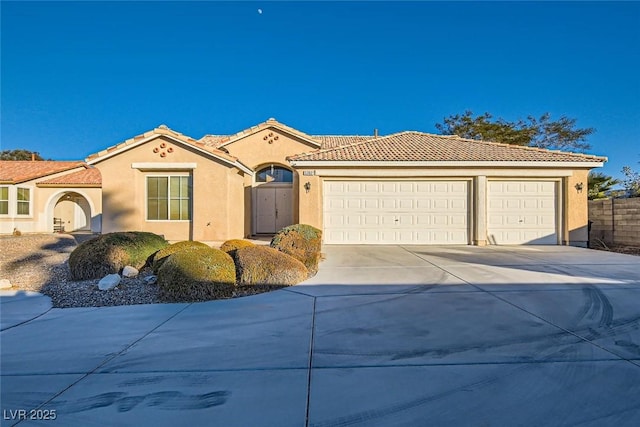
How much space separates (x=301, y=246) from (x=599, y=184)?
1897cm

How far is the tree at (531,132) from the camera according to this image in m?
24.8

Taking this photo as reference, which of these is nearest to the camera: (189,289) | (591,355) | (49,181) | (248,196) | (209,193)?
(591,355)

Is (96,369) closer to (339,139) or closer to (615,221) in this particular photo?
(615,221)

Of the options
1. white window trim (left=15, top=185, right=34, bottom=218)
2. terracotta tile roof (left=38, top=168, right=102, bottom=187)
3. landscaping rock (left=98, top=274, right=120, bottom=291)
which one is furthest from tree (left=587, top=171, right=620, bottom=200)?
white window trim (left=15, top=185, right=34, bottom=218)

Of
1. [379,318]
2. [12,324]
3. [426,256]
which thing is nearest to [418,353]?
[379,318]

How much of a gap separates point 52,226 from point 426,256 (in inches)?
810

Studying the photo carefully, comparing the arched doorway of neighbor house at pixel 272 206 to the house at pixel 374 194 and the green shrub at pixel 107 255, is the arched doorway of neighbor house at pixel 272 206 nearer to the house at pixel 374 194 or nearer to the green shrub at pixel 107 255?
the house at pixel 374 194

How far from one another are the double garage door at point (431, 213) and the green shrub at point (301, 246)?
459 centimetres

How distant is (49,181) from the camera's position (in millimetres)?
18266

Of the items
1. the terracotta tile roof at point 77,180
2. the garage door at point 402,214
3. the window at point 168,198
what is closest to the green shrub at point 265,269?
the garage door at point 402,214

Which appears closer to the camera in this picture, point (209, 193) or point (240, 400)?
point (240, 400)

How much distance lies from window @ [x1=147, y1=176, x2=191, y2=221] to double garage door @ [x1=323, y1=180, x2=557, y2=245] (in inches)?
211

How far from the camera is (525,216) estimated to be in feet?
40.5

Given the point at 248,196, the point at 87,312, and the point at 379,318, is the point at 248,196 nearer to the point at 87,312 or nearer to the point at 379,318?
the point at 87,312
